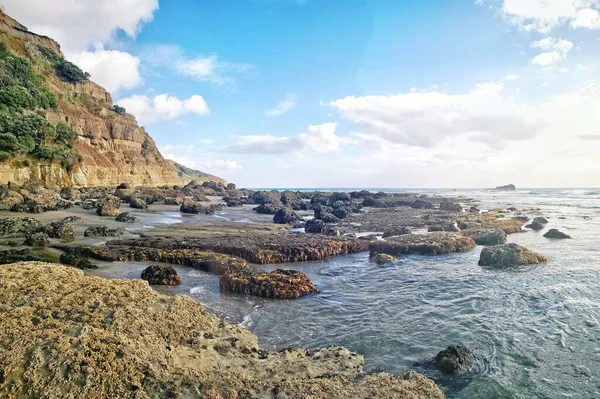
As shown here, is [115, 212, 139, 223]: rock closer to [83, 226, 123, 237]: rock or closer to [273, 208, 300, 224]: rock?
[83, 226, 123, 237]: rock

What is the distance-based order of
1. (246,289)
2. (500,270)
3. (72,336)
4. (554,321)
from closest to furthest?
(72,336) < (554,321) < (246,289) < (500,270)

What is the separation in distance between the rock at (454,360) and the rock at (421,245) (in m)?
11.7

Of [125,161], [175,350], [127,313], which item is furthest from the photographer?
[125,161]

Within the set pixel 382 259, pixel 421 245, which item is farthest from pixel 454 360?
pixel 421 245

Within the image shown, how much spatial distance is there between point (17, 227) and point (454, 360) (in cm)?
1911

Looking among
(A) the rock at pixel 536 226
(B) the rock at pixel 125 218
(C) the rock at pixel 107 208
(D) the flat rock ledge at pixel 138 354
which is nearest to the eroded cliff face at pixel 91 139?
(C) the rock at pixel 107 208

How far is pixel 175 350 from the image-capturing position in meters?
5.68

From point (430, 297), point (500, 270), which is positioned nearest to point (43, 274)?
point (430, 297)

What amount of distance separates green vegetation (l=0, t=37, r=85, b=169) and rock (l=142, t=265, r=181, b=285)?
35900mm

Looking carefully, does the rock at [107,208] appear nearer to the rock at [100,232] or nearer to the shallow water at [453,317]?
the rock at [100,232]

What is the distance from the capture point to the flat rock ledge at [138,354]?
433cm

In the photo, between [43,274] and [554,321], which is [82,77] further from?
[554,321]

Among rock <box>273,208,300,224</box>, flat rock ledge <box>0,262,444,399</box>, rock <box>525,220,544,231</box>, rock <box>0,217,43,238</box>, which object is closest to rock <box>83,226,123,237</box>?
rock <box>0,217,43,238</box>

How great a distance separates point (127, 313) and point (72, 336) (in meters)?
1.23
